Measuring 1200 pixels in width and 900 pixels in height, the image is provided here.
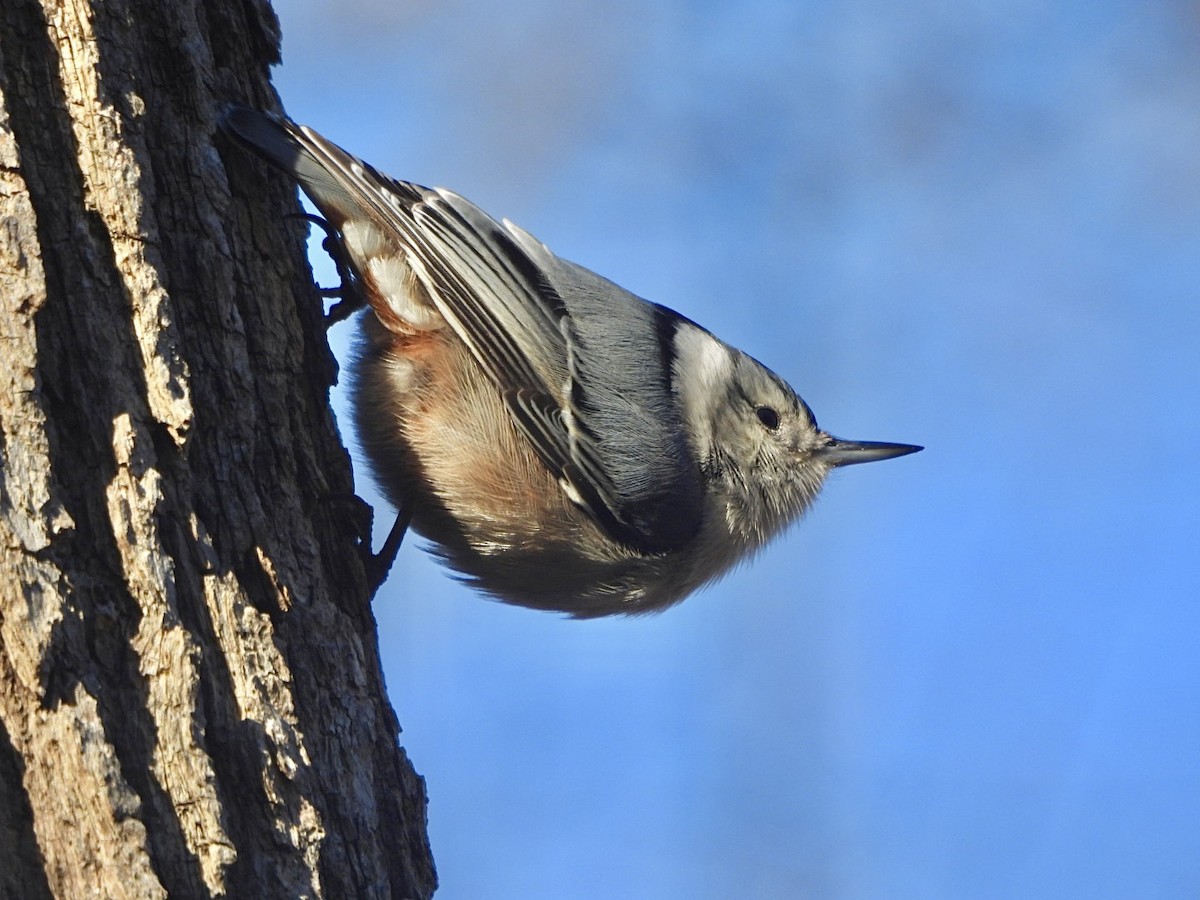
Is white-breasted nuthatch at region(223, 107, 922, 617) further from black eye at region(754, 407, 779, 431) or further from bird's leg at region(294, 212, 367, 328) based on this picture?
black eye at region(754, 407, 779, 431)

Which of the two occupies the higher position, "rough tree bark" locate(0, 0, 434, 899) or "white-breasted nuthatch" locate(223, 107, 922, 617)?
"white-breasted nuthatch" locate(223, 107, 922, 617)

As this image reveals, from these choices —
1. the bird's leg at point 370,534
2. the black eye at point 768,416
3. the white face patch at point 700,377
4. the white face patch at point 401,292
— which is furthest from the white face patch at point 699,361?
the bird's leg at point 370,534

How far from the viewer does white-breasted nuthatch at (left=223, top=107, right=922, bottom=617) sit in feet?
8.06

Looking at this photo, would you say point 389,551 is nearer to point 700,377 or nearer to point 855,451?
point 700,377

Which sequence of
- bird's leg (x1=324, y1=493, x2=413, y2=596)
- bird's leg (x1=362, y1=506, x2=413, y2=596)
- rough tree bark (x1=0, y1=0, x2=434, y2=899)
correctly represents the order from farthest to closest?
bird's leg (x1=362, y1=506, x2=413, y2=596) < bird's leg (x1=324, y1=493, x2=413, y2=596) < rough tree bark (x1=0, y1=0, x2=434, y2=899)

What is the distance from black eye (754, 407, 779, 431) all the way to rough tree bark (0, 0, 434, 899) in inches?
54.3

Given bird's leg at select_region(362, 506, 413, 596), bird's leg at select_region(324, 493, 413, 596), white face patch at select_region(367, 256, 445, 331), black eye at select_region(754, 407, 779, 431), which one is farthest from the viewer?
black eye at select_region(754, 407, 779, 431)

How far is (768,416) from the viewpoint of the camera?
307 cm

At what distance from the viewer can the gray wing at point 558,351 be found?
2420 millimetres

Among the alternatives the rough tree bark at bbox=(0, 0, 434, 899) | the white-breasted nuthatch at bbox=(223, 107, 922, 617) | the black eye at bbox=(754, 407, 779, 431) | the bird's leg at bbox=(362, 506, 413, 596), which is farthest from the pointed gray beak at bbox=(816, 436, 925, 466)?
the rough tree bark at bbox=(0, 0, 434, 899)

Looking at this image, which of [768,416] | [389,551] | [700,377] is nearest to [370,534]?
[389,551]

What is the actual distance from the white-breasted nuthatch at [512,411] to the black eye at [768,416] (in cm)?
36

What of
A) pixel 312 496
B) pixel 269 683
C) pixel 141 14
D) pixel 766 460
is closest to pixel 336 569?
pixel 312 496

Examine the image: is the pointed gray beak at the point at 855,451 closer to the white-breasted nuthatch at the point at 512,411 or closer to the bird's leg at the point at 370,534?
the white-breasted nuthatch at the point at 512,411
